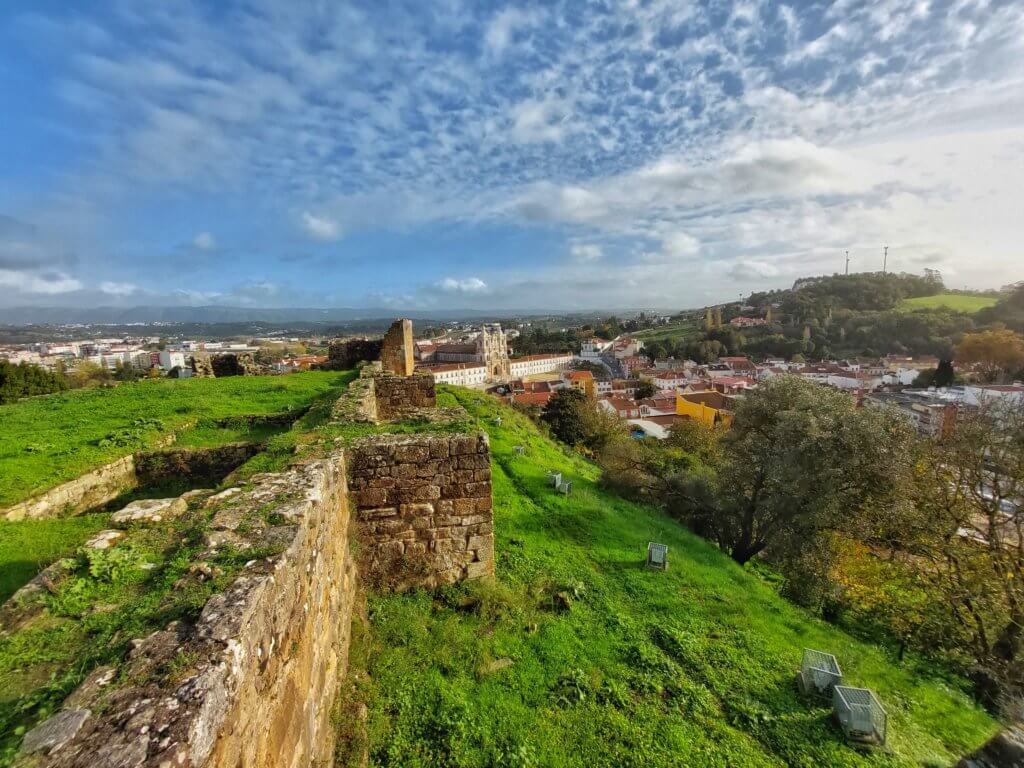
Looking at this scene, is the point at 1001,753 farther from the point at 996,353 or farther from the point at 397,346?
the point at 996,353

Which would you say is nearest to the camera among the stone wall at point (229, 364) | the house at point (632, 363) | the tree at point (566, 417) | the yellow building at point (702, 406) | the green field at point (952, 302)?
the stone wall at point (229, 364)

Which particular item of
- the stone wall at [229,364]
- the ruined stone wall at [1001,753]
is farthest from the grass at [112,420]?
the ruined stone wall at [1001,753]

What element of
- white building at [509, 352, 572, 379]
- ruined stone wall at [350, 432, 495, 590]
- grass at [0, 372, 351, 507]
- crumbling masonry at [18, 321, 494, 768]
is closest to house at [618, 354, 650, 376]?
white building at [509, 352, 572, 379]

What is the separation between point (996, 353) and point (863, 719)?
7532 centimetres

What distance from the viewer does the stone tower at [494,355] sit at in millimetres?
95438

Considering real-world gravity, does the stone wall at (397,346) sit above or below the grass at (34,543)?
above

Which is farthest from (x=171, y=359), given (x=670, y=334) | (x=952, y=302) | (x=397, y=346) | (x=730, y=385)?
(x=952, y=302)

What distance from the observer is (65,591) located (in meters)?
2.92

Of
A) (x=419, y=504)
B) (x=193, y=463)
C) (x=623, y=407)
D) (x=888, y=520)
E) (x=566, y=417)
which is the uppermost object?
(x=193, y=463)

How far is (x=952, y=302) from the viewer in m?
94.8

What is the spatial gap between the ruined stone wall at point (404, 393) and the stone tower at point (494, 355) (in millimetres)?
80786

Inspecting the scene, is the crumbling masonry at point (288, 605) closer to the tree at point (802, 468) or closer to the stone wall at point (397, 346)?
the tree at point (802, 468)

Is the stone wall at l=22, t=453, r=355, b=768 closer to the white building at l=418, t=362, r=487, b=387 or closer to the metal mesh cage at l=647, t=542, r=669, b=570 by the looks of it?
the metal mesh cage at l=647, t=542, r=669, b=570

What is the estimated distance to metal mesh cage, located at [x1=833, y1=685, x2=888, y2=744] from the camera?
513 cm
